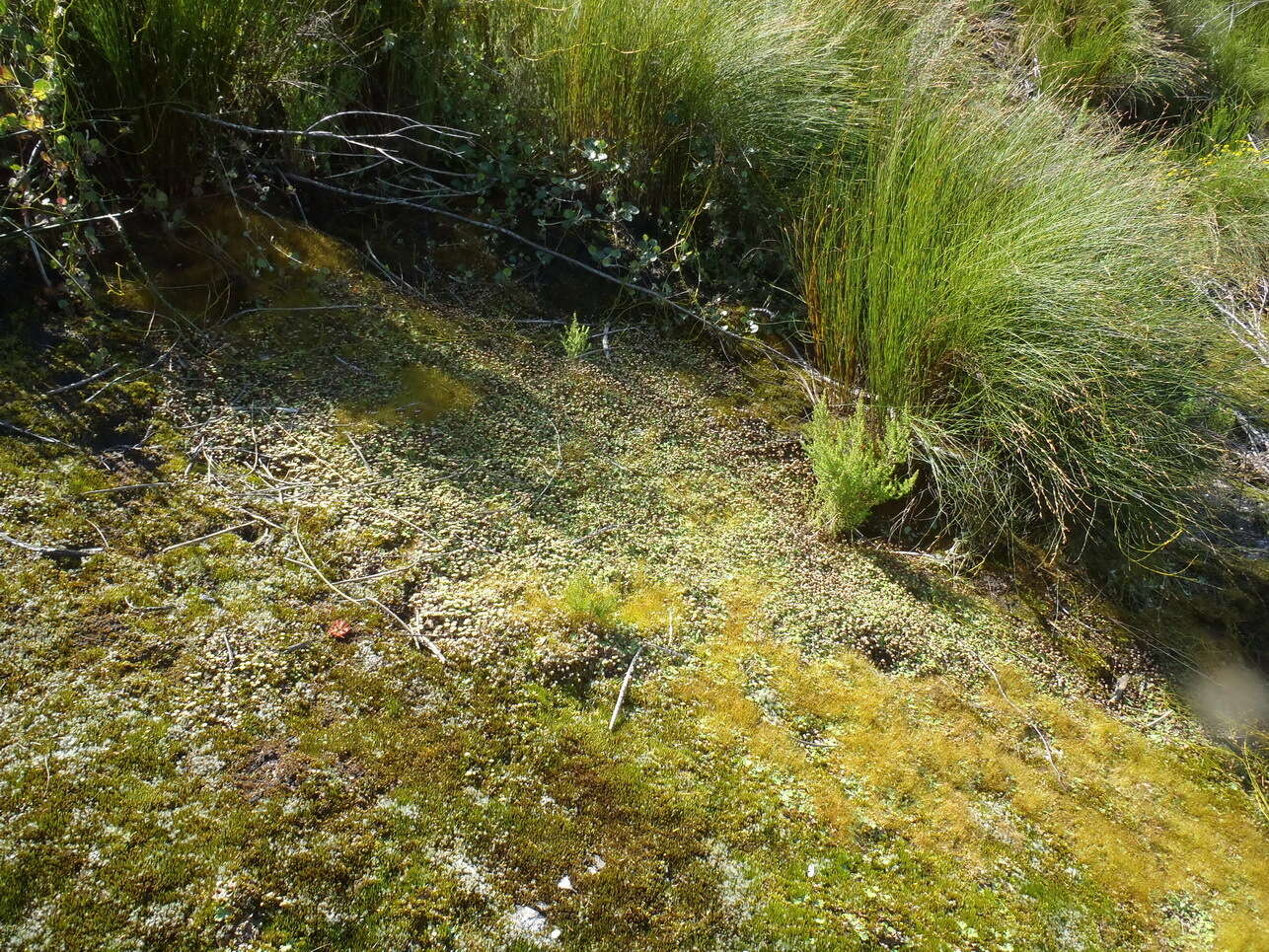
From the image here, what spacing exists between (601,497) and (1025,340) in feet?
4.51

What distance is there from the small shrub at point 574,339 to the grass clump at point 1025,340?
2.60 feet

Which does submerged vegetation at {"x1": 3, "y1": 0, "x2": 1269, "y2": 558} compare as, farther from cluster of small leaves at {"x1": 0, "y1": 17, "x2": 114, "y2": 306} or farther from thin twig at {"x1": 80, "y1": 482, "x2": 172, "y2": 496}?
thin twig at {"x1": 80, "y1": 482, "x2": 172, "y2": 496}

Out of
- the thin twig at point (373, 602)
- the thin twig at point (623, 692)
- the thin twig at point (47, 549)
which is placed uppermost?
the thin twig at point (47, 549)

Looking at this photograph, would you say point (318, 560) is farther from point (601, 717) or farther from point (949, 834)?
point (949, 834)

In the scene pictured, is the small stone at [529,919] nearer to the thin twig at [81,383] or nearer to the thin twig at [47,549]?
the thin twig at [47,549]

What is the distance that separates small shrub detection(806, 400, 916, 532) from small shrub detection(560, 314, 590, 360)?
0.73m

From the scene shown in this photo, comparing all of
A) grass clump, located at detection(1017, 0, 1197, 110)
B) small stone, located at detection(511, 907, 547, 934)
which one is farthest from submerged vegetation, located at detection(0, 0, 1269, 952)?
grass clump, located at detection(1017, 0, 1197, 110)

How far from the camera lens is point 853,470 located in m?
2.17

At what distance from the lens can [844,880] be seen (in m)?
1.46

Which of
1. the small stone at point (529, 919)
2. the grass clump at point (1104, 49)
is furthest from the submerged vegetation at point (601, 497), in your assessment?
the grass clump at point (1104, 49)

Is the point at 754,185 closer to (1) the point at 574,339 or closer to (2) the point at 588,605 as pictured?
(1) the point at 574,339

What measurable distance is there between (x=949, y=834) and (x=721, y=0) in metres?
3.01

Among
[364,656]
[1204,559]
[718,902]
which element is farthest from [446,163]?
[1204,559]

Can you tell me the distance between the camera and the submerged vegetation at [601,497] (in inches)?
53.6
